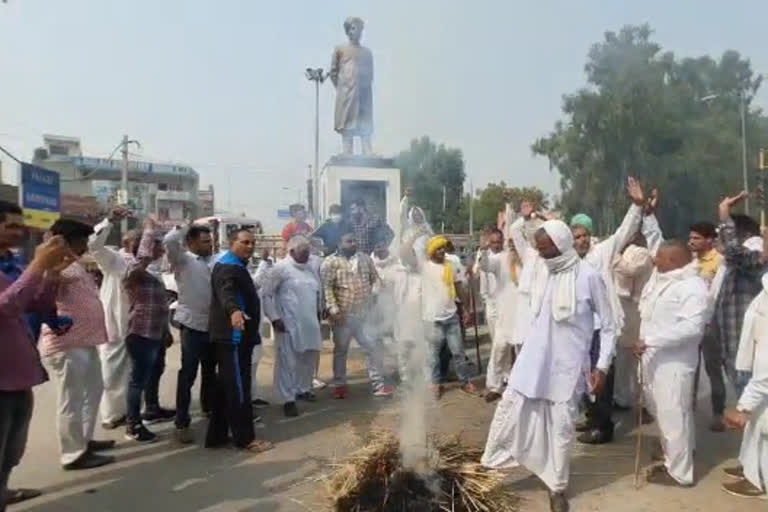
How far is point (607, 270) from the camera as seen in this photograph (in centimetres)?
556

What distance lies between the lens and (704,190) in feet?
46.1

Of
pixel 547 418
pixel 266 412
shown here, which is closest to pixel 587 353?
pixel 547 418

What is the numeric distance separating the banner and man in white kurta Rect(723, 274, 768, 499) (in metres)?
11.3

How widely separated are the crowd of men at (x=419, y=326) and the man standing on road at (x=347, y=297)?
2cm

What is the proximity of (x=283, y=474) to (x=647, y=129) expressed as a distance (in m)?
5.40

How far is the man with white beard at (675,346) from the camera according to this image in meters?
4.29

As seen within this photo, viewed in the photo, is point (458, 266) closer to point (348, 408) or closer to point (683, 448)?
point (348, 408)

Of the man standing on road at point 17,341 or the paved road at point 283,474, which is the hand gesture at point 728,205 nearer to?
the paved road at point 283,474

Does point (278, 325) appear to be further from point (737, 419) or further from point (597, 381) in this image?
point (737, 419)

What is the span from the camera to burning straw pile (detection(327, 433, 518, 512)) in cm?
367

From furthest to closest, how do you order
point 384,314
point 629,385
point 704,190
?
point 704,190 → point 384,314 → point 629,385

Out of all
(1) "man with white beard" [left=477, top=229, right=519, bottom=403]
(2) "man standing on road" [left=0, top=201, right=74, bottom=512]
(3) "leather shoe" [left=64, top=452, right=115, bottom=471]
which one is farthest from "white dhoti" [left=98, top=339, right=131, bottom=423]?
(1) "man with white beard" [left=477, top=229, right=519, bottom=403]

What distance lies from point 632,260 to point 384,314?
2941mm

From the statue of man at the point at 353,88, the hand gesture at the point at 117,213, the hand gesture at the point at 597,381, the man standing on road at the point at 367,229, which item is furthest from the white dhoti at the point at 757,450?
the statue of man at the point at 353,88
